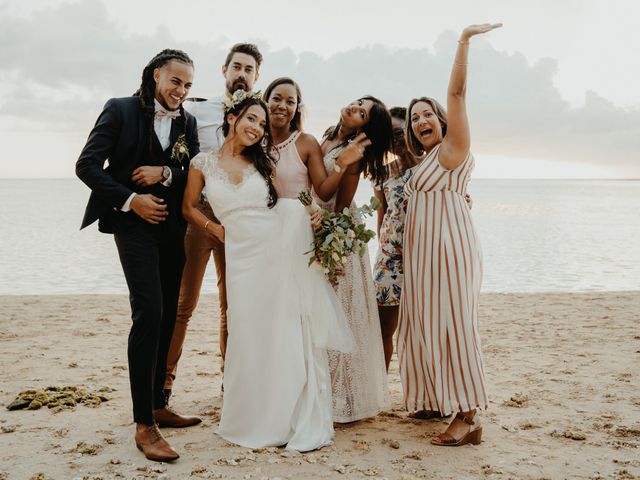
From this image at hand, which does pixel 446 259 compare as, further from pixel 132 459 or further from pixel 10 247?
pixel 10 247

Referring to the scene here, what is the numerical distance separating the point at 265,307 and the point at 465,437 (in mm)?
1665

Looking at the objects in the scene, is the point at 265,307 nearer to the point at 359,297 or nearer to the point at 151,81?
the point at 359,297

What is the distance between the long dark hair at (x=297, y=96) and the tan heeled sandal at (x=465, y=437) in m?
2.49

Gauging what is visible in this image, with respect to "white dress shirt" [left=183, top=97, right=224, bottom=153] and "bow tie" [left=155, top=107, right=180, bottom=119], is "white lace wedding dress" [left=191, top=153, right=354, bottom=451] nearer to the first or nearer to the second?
"bow tie" [left=155, top=107, right=180, bottom=119]

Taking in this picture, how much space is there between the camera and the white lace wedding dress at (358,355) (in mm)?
4766

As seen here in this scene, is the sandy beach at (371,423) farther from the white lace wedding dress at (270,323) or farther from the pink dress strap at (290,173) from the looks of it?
the pink dress strap at (290,173)

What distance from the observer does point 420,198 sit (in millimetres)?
4457

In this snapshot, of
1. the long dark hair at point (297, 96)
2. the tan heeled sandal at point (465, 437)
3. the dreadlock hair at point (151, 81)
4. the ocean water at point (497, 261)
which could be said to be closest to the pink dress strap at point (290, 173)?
the long dark hair at point (297, 96)

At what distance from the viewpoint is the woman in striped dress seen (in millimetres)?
4305

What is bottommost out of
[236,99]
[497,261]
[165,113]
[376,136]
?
[497,261]

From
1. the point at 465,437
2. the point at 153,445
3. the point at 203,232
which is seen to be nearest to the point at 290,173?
the point at 203,232

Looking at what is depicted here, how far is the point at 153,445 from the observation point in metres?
3.95

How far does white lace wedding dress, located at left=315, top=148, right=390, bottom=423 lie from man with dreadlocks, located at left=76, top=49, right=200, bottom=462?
1.17m

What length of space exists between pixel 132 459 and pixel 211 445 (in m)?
0.53
